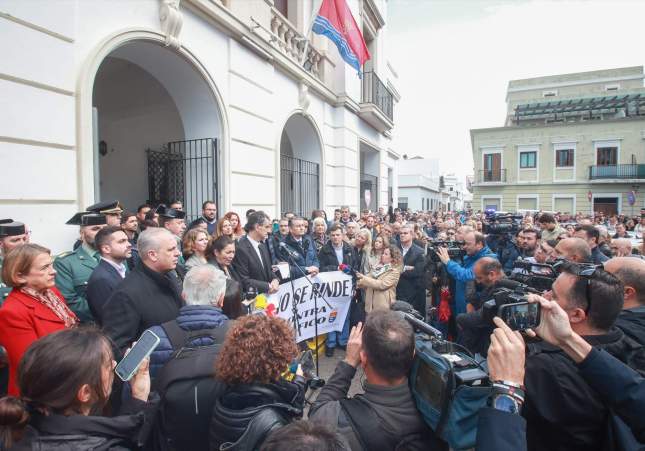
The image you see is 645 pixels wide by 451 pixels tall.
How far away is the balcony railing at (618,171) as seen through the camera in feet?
95.5

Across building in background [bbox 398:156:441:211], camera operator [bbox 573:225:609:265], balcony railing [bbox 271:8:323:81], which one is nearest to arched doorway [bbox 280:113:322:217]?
balcony railing [bbox 271:8:323:81]

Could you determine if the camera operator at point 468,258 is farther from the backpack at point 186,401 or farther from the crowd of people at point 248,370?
the backpack at point 186,401

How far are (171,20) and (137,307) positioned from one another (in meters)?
4.63

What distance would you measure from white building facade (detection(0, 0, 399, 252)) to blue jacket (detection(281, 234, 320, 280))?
182 centimetres

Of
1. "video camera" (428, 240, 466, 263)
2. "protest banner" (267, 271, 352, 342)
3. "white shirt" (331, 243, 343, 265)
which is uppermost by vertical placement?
"video camera" (428, 240, 466, 263)

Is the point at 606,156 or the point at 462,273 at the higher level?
the point at 606,156

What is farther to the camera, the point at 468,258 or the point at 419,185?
the point at 419,185

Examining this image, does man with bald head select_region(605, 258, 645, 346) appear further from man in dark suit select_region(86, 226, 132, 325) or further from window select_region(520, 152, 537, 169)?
window select_region(520, 152, 537, 169)

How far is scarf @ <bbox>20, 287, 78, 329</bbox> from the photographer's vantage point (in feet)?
7.39

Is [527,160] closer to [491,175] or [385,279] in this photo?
[491,175]

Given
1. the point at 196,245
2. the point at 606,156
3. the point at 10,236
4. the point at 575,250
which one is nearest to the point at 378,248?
the point at 575,250

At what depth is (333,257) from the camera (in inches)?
217

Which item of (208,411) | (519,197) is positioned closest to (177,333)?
(208,411)

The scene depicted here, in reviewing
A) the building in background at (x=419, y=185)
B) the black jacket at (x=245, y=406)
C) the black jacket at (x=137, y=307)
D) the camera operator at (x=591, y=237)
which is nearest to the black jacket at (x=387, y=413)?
the black jacket at (x=245, y=406)
